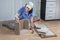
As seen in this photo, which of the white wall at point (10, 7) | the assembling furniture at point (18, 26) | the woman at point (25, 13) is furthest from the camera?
the white wall at point (10, 7)

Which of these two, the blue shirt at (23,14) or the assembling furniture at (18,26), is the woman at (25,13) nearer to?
the blue shirt at (23,14)

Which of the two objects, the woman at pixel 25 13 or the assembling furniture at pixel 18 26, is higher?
the woman at pixel 25 13

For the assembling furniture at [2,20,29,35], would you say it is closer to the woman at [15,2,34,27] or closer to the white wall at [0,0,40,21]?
the woman at [15,2,34,27]

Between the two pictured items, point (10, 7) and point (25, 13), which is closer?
point (25, 13)

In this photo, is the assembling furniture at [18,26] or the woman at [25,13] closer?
the assembling furniture at [18,26]

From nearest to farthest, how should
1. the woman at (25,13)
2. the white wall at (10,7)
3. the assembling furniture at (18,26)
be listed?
the assembling furniture at (18,26)
the woman at (25,13)
the white wall at (10,7)

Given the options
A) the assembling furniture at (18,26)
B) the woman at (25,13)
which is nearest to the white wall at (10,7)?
the assembling furniture at (18,26)

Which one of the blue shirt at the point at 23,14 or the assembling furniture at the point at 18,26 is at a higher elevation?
the blue shirt at the point at 23,14

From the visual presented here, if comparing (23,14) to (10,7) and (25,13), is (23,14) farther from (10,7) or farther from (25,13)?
(10,7)

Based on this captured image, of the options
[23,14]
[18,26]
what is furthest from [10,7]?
[18,26]

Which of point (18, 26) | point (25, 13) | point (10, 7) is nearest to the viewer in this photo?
point (18, 26)

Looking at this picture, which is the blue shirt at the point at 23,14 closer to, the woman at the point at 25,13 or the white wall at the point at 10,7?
the woman at the point at 25,13

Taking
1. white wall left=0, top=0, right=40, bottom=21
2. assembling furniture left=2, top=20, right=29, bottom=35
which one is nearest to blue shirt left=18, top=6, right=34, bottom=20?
assembling furniture left=2, top=20, right=29, bottom=35

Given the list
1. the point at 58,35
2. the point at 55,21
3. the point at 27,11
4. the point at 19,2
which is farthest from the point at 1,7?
the point at 58,35
